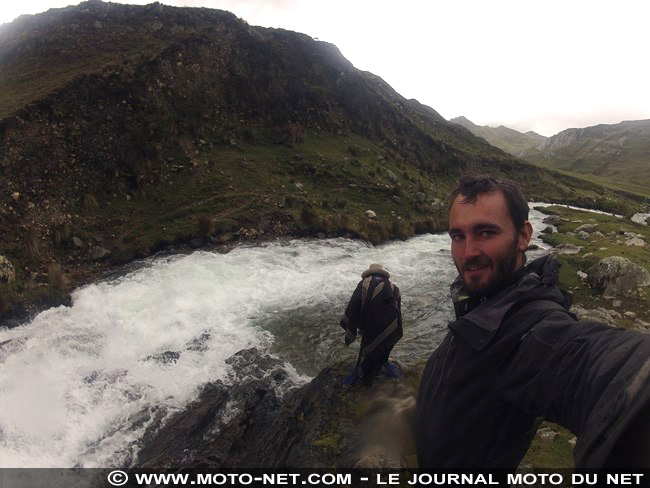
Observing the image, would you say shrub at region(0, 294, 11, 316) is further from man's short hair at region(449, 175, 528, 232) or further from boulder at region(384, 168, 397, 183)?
boulder at region(384, 168, 397, 183)

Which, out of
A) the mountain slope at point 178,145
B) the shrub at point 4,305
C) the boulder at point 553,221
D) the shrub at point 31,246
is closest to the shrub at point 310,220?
the mountain slope at point 178,145

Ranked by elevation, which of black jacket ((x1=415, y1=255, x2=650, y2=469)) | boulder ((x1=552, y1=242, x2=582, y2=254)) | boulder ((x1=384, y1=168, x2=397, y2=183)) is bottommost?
boulder ((x1=552, y1=242, x2=582, y2=254))

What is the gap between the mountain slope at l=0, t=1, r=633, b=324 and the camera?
18797 millimetres

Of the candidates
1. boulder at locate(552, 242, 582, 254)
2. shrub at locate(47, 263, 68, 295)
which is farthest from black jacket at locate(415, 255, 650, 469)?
boulder at locate(552, 242, 582, 254)

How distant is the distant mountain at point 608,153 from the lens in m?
130

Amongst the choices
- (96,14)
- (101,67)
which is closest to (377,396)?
(101,67)

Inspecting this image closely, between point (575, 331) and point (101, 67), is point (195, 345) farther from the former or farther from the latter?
point (101, 67)

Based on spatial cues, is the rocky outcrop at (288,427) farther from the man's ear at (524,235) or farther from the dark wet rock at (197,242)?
the dark wet rock at (197,242)

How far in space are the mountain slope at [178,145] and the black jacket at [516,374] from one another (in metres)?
15.9

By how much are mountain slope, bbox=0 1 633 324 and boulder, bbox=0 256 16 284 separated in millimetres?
365

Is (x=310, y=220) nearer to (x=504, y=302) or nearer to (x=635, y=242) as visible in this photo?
(x=504, y=302)

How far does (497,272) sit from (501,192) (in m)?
0.62

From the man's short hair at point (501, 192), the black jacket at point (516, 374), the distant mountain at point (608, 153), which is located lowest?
the black jacket at point (516, 374)

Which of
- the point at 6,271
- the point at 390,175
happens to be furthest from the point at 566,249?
the point at 6,271
